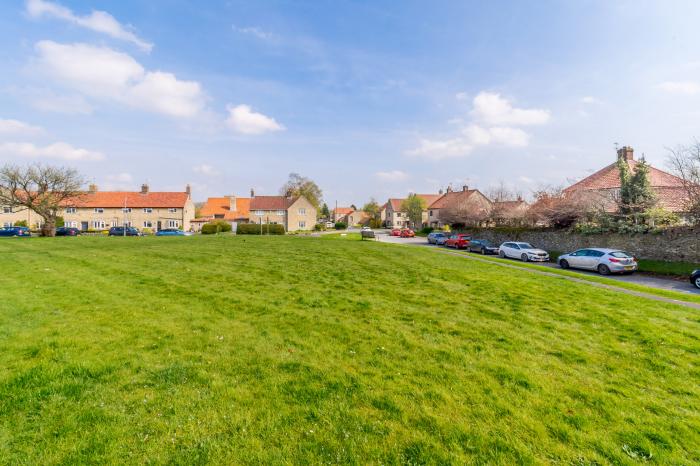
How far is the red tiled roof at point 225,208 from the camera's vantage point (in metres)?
74.7

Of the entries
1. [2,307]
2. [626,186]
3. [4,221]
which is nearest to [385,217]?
[626,186]

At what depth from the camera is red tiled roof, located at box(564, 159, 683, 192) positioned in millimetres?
32062

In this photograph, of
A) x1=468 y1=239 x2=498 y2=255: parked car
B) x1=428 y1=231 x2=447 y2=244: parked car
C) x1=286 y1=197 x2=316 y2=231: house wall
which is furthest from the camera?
x1=286 y1=197 x2=316 y2=231: house wall

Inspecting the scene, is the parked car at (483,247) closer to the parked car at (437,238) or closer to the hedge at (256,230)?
the parked car at (437,238)

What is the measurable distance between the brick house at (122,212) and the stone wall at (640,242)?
204 ft

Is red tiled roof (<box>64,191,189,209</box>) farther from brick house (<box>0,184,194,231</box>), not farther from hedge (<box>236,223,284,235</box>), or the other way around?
hedge (<box>236,223,284,235</box>)

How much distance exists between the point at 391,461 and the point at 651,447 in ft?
9.85

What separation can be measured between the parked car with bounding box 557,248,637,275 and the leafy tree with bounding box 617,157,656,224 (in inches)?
255

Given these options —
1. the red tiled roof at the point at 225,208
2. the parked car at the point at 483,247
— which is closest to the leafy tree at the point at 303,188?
the red tiled roof at the point at 225,208

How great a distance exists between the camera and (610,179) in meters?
33.8

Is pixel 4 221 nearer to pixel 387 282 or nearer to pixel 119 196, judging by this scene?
pixel 119 196

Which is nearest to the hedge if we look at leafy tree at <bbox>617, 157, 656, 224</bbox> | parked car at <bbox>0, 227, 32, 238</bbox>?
parked car at <bbox>0, 227, 32, 238</bbox>

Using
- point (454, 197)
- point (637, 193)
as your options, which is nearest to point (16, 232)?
point (637, 193)

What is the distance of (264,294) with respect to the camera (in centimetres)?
971
